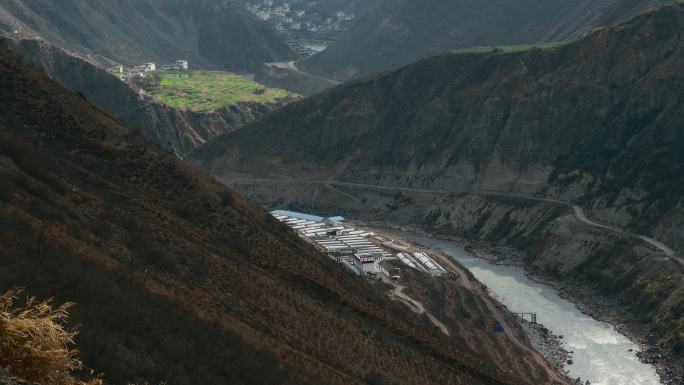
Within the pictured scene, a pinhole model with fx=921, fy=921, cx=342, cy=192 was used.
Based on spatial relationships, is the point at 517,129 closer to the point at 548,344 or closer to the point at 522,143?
the point at 522,143

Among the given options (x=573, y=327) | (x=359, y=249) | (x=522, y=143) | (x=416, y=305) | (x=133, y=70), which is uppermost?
(x=522, y=143)

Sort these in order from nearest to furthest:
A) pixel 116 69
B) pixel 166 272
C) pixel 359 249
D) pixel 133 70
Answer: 1. pixel 166 272
2. pixel 359 249
3. pixel 116 69
4. pixel 133 70

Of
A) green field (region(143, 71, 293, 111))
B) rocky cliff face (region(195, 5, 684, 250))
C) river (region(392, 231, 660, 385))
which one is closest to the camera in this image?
river (region(392, 231, 660, 385))

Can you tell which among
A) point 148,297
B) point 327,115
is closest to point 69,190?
point 148,297

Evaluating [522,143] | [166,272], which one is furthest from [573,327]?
[166,272]

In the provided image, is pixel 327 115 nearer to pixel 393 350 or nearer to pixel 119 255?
pixel 393 350

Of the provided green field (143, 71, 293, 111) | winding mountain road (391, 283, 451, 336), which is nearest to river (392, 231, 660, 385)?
winding mountain road (391, 283, 451, 336)

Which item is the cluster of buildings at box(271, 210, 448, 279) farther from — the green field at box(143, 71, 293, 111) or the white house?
the white house

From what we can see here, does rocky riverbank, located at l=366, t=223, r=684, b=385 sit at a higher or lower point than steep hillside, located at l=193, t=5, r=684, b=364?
lower
